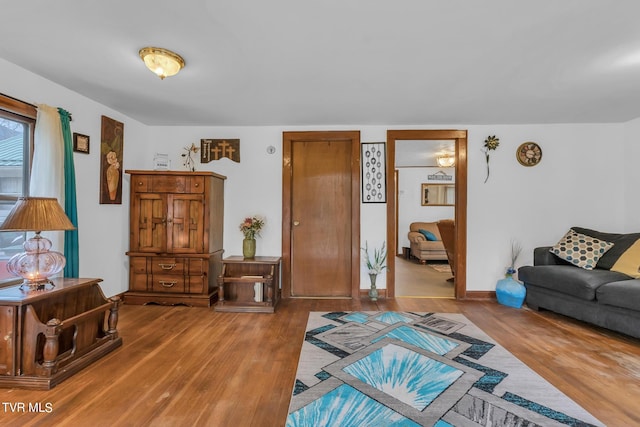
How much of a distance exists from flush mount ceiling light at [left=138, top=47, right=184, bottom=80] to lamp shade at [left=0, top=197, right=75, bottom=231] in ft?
3.74

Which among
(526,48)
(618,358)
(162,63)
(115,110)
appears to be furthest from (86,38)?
(618,358)

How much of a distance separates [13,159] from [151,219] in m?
1.25

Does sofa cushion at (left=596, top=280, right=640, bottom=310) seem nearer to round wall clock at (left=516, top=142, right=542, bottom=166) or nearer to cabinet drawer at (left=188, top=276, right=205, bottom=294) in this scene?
round wall clock at (left=516, top=142, right=542, bottom=166)

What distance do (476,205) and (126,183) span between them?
14.1ft

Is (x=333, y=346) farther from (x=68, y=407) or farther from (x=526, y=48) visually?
(x=526, y=48)

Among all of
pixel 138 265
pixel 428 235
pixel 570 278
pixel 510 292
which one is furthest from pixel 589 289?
pixel 138 265

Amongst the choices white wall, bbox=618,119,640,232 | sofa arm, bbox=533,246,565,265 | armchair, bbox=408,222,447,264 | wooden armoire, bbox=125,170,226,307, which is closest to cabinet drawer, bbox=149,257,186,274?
wooden armoire, bbox=125,170,226,307

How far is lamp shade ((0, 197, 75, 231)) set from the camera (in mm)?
1834

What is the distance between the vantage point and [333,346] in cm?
240

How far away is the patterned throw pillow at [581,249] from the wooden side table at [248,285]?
316 centimetres

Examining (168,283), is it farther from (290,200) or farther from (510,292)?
(510,292)

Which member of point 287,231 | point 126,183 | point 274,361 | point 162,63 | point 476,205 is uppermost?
point 162,63

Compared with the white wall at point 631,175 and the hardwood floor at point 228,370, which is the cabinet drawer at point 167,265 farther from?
the white wall at point 631,175

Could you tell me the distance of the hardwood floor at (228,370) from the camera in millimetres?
1598
